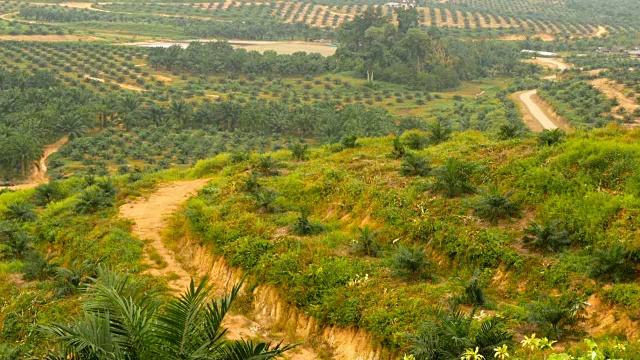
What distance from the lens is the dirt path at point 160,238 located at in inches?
519

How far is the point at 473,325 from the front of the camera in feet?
32.7

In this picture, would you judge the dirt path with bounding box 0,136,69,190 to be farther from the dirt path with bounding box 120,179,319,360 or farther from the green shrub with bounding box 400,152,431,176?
the green shrub with bounding box 400,152,431,176

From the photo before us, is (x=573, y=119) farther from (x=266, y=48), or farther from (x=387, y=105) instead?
(x=266, y=48)

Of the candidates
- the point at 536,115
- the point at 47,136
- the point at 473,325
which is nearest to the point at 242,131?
the point at 47,136

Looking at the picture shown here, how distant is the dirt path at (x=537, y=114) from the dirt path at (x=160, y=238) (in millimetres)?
37619

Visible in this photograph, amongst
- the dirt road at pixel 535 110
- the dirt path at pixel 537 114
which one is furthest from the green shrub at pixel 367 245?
the dirt road at pixel 535 110

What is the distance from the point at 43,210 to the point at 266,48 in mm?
83213

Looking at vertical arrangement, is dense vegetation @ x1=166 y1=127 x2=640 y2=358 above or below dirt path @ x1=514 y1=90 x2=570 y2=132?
above

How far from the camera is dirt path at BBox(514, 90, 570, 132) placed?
179 feet

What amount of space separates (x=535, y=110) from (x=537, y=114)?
2.00m

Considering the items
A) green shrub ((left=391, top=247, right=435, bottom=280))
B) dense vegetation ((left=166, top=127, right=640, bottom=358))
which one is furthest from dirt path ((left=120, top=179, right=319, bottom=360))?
green shrub ((left=391, top=247, right=435, bottom=280))

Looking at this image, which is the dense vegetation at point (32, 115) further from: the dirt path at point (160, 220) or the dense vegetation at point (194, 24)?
the dense vegetation at point (194, 24)

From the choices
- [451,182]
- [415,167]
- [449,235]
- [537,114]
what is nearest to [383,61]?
[537,114]

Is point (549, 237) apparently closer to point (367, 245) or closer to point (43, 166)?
point (367, 245)
